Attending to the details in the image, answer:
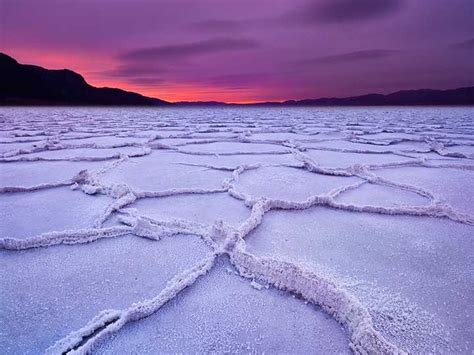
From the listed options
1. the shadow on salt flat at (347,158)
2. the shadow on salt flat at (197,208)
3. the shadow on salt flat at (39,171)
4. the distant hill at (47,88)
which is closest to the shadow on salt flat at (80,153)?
the shadow on salt flat at (39,171)

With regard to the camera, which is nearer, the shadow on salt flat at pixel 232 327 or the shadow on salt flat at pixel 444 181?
the shadow on salt flat at pixel 232 327

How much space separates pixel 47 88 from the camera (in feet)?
185

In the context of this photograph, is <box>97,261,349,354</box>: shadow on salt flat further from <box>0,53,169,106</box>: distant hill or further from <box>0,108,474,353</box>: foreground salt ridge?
<box>0,53,169,106</box>: distant hill

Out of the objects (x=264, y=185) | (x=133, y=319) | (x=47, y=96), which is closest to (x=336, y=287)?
(x=133, y=319)

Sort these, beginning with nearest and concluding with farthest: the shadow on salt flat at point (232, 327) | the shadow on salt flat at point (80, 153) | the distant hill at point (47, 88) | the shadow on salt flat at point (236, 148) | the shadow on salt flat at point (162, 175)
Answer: the shadow on salt flat at point (232, 327)
the shadow on salt flat at point (162, 175)
the shadow on salt flat at point (80, 153)
the shadow on salt flat at point (236, 148)
the distant hill at point (47, 88)

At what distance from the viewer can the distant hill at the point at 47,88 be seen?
1960 inches

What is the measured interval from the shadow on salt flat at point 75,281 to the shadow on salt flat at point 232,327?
126 millimetres

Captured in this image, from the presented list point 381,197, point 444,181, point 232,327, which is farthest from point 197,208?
point 444,181

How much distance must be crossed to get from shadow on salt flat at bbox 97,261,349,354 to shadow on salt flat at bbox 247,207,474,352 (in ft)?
0.58

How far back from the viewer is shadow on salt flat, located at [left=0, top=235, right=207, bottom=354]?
2.83ft

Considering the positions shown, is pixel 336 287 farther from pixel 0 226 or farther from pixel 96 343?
pixel 0 226

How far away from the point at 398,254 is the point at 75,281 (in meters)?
1.16

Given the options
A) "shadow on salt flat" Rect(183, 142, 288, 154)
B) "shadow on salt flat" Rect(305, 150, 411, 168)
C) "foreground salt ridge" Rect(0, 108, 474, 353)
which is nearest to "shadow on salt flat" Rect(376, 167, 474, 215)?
"foreground salt ridge" Rect(0, 108, 474, 353)

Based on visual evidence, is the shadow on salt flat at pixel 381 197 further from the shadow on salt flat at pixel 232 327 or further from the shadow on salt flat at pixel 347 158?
the shadow on salt flat at pixel 232 327
